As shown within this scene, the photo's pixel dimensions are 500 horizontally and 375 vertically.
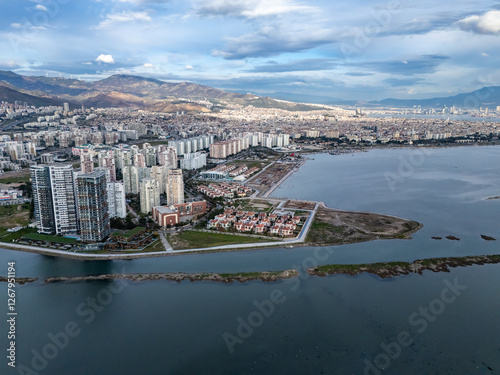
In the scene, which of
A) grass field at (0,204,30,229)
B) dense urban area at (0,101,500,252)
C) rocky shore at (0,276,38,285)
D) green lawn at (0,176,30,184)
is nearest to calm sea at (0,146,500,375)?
rocky shore at (0,276,38,285)

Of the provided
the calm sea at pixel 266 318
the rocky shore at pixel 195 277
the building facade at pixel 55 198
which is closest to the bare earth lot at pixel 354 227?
the calm sea at pixel 266 318

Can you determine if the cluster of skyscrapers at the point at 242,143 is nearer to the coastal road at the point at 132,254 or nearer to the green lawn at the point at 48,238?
the coastal road at the point at 132,254

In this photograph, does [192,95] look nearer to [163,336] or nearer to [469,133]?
[469,133]

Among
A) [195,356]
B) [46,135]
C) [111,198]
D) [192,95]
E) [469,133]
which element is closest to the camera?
[195,356]

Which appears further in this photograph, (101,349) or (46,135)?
(46,135)

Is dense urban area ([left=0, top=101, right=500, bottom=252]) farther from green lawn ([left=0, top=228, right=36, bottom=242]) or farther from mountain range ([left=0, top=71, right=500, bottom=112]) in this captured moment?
mountain range ([left=0, top=71, right=500, bottom=112])

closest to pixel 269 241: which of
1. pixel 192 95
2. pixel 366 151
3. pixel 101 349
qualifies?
pixel 101 349
